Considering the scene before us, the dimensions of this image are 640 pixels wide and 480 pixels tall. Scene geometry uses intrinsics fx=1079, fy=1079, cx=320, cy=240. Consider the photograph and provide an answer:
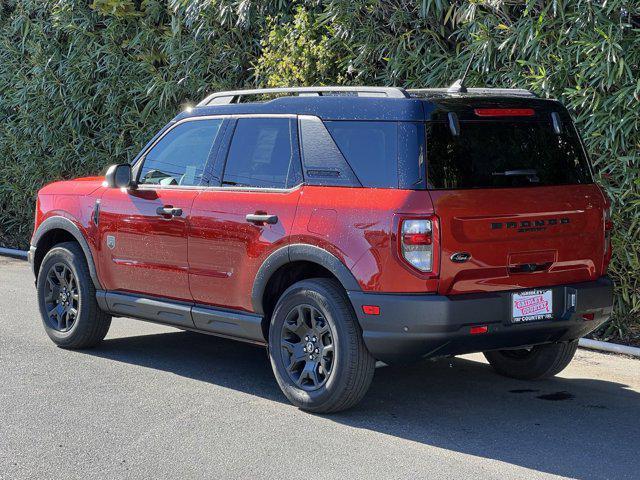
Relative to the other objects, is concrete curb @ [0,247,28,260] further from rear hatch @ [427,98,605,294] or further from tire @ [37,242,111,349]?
rear hatch @ [427,98,605,294]

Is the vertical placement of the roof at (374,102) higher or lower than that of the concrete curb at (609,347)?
higher

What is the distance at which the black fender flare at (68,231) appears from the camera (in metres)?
7.71

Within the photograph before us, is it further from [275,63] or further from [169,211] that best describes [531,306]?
[275,63]

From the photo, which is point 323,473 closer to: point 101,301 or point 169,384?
point 169,384

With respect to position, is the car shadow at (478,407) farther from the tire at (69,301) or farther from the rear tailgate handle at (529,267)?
the rear tailgate handle at (529,267)

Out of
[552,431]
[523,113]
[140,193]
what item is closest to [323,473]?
[552,431]

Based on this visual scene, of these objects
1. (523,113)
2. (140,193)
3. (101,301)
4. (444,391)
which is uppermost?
(523,113)

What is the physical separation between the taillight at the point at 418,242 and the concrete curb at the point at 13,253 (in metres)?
9.60

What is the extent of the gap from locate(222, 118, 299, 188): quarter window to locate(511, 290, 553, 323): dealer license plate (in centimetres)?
149

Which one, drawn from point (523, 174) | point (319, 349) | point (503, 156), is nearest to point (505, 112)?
point (503, 156)

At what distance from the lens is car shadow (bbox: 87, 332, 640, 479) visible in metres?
5.54

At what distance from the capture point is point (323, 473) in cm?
516

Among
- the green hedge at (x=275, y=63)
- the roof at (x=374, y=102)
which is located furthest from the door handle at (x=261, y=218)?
the green hedge at (x=275, y=63)

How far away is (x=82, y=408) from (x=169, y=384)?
0.79 m
